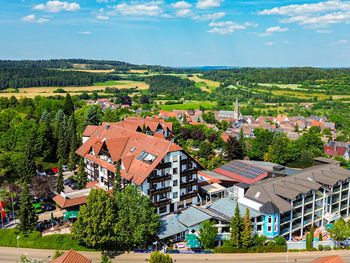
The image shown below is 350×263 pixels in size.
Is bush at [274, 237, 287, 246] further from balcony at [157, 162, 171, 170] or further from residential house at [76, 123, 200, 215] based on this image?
balcony at [157, 162, 171, 170]

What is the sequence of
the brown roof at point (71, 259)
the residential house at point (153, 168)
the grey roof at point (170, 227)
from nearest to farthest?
the brown roof at point (71, 259) < the grey roof at point (170, 227) < the residential house at point (153, 168)

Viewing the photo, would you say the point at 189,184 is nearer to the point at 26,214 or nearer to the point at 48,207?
the point at 48,207

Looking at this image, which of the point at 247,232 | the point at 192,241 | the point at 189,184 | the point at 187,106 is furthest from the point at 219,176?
the point at 187,106

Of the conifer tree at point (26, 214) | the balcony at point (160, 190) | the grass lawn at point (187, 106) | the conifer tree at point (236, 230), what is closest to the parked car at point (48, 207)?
the conifer tree at point (26, 214)

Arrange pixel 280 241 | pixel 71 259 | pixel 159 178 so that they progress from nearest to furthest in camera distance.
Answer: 1. pixel 71 259
2. pixel 280 241
3. pixel 159 178

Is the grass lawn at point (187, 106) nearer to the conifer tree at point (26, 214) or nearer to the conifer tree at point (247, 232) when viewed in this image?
the conifer tree at point (26, 214)

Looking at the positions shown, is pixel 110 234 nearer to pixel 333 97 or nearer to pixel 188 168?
pixel 188 168
